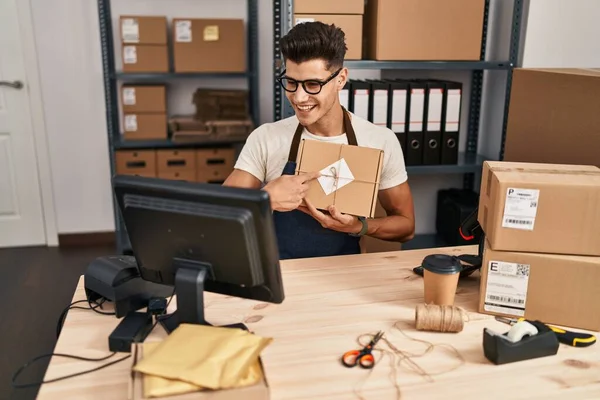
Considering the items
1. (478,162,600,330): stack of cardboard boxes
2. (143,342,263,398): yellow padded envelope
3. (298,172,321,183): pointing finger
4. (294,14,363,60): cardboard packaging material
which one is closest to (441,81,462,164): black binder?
(294,14,363,60): cardboard packaging material

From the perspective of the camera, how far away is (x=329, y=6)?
7.32 ft

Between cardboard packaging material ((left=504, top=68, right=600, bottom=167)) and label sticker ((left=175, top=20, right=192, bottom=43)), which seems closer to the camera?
cardboard packaging material ((left=504, top=68, right=600, bottom=167))

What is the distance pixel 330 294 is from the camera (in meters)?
1.37

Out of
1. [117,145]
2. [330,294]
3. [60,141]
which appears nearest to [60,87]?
[60,141]

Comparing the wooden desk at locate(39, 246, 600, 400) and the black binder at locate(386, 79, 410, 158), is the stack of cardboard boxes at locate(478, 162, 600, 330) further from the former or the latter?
the black binder at locate(386, 79, 410, 158)

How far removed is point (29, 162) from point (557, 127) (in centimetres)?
313

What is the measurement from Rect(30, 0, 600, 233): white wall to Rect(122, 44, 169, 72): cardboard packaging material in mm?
337

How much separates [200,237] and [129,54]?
246 centimetres

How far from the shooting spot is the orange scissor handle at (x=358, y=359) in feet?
3.49

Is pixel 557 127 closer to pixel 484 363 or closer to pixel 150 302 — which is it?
pixel 484 363

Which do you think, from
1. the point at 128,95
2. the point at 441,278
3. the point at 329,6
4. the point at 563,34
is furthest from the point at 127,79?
the point at 441,278

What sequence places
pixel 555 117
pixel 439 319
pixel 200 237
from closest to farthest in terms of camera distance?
1. pixel 200 237
2. pixel 439 319
3. pixel 555 117

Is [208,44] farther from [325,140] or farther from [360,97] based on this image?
[325,140]

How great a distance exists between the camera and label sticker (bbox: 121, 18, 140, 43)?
123 inches
